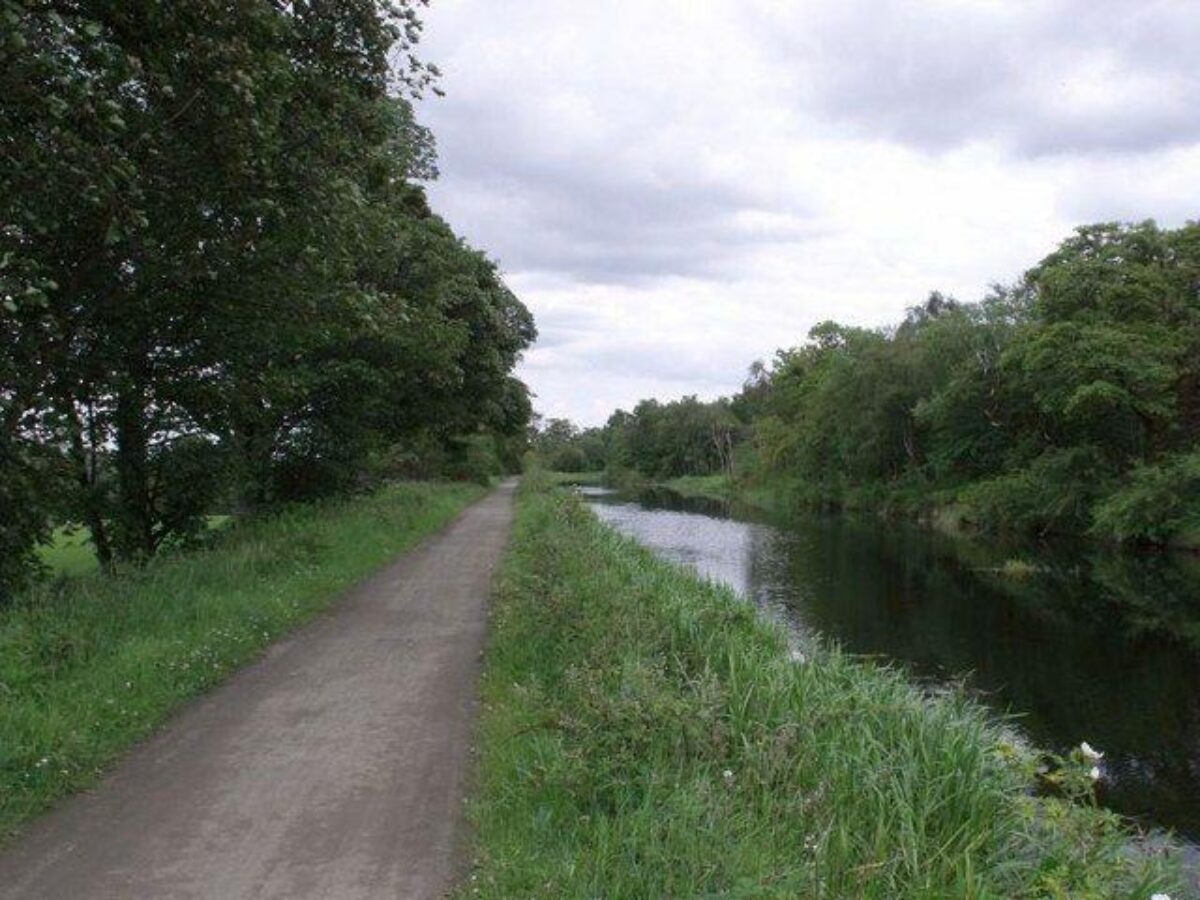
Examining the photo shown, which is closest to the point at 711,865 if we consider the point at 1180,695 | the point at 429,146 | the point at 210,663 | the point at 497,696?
the point at 497,696

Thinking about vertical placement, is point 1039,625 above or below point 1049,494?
below

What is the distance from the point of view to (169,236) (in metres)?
10.1

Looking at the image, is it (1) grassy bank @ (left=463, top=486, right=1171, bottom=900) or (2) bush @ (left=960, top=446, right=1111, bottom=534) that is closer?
(1) grassy bank @ (left=463, top=486, right=1171, bottom=900)

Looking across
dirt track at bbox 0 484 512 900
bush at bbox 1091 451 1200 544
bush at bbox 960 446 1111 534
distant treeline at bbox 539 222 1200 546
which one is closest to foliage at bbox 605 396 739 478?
distant treeline at bbox 539 222 1200 546

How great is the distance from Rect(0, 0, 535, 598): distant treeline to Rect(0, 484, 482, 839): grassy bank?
1245 mm

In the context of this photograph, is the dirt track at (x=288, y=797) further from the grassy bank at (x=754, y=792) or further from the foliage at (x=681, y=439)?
the foliage at (x=681, y=439)

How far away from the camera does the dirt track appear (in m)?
4.52

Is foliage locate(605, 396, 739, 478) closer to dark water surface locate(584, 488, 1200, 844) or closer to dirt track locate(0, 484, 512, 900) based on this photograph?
dark water surface locate(584, 488, 1200, 844)

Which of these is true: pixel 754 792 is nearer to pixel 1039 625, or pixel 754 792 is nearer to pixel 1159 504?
pixel 1039 625

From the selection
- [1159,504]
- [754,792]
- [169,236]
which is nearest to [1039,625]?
[1159,504]

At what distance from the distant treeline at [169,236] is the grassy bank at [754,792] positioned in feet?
14.3

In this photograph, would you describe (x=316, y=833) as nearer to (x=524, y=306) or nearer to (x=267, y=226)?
(x=267, y=226)

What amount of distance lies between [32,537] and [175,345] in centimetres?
415

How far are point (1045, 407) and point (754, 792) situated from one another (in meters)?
36.1
